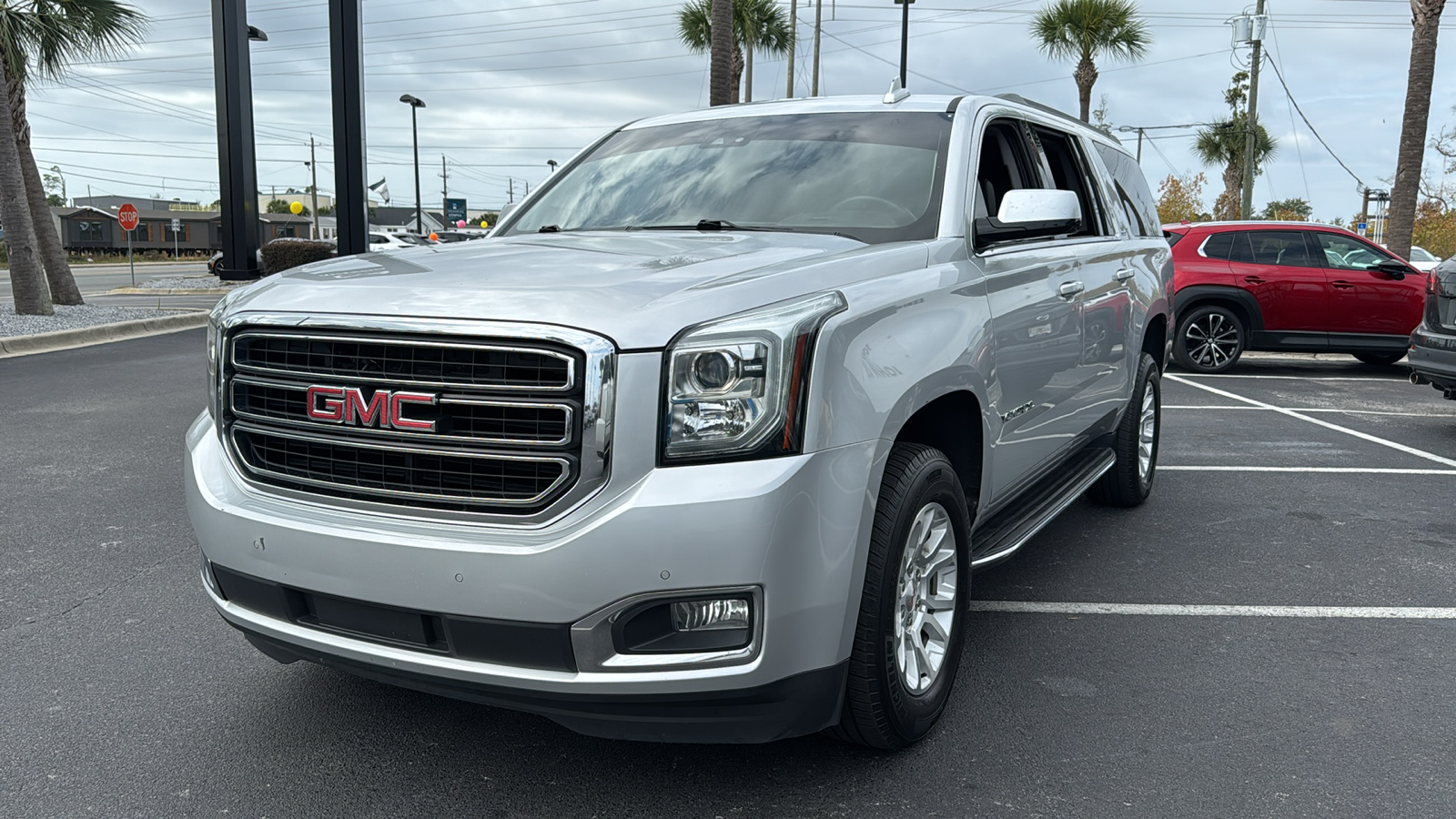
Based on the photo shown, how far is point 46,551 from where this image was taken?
510cm

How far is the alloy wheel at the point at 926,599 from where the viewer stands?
3086mm

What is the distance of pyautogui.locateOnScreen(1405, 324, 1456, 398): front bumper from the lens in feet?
26.9

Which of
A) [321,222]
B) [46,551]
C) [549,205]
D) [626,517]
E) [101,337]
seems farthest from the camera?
[321,222]

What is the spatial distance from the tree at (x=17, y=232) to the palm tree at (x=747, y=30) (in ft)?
71.7

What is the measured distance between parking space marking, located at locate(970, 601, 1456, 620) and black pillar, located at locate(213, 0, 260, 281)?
1225 cm

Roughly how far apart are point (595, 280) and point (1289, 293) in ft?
39.9

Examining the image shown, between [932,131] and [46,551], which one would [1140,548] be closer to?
[932,131]

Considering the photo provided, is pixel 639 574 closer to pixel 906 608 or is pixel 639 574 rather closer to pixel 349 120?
pixel 906 608

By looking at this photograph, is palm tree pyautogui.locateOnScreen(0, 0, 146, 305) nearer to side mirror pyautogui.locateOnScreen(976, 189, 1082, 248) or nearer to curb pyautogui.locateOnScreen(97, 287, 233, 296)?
curb pyautogui.locateOnScreen(97, 287, 233, 296)

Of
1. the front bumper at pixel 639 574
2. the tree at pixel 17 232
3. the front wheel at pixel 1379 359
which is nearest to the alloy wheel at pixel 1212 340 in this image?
the front wheel at pixel 1379 359

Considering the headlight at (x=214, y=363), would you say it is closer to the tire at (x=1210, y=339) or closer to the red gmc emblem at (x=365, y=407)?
the red gmc emblem at (x=365, y=407)

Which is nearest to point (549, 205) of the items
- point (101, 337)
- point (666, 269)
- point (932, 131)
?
point (932, 131)

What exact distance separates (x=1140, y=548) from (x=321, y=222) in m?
116

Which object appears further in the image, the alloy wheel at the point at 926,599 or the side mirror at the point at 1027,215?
the side mirror at the point at 1027,215
